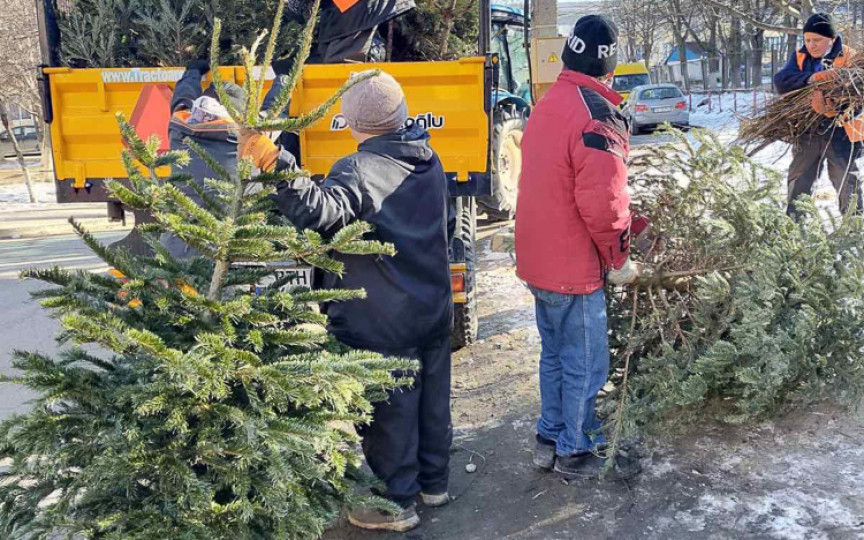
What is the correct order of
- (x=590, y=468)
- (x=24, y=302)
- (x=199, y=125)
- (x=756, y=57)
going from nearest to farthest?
(x=590, y=468) < (x=199, y=125) < (x=24, y=302) < (x=756, y=57)

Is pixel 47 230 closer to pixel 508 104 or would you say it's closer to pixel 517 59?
pixel 517 59

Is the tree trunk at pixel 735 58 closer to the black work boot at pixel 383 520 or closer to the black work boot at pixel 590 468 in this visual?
the black work boot at pixel 590 468

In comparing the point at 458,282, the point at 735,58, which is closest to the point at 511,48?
the point at 458,282

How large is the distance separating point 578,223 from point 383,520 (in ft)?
4.99

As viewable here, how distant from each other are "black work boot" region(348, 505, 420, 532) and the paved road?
1.40 meters

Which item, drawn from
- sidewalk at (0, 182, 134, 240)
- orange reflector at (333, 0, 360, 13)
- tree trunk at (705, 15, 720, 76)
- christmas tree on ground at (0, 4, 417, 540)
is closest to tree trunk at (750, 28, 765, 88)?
tree trunk at (705, 15, 720, 76)

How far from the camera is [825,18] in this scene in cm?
581

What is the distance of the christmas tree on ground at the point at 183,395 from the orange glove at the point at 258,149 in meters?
0.05

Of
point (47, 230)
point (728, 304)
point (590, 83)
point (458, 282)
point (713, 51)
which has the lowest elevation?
point (47, 230)

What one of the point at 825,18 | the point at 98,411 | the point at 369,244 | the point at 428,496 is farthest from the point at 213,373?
A: the point at 825,18

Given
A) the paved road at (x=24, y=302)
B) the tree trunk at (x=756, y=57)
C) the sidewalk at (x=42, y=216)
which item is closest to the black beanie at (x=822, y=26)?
the paved road at (x=24, y=302)

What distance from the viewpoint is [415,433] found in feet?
10.7

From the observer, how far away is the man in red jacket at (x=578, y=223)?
319 cm

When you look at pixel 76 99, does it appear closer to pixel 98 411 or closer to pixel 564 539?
pixel 98 411
